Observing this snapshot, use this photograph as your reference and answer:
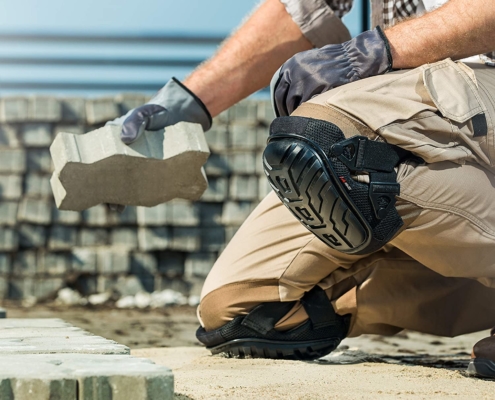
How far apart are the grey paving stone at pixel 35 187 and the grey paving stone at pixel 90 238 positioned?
1.26ft

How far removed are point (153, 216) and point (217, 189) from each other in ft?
1.79

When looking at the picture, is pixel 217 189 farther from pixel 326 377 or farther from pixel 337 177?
pixel 337 177

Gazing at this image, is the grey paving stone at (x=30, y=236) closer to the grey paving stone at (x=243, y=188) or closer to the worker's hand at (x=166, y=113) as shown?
the grey paving stone at (x=243, y=188)

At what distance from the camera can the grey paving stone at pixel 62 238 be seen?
18.6ft

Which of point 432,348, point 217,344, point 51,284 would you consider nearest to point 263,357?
point 217,344

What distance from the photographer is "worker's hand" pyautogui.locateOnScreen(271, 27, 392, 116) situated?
6.05 feet

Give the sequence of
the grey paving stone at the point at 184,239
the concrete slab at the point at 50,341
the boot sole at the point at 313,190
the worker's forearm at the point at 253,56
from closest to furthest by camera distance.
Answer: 1. the concrete slab at the point at 50,341
2. the boot sole at the point at 313,190
3. the worker's forearm at the point at 253,56
4. the grey paving stone at the point at 184,239

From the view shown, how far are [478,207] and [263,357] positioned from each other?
32.6 inches

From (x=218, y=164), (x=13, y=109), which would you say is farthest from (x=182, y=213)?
(x=13, y=109)

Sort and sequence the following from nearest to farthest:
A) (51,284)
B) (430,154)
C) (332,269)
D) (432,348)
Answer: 1. (430,154)
2. (332,269)
3. (432,348)
4. (51,284)

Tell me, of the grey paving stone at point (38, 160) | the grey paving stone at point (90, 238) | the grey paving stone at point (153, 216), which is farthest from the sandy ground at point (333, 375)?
the grey paving stone at point (38, 160)

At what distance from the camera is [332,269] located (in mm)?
2158

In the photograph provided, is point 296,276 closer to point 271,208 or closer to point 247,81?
point 271,208

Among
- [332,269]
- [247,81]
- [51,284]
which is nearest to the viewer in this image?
[332,269]
